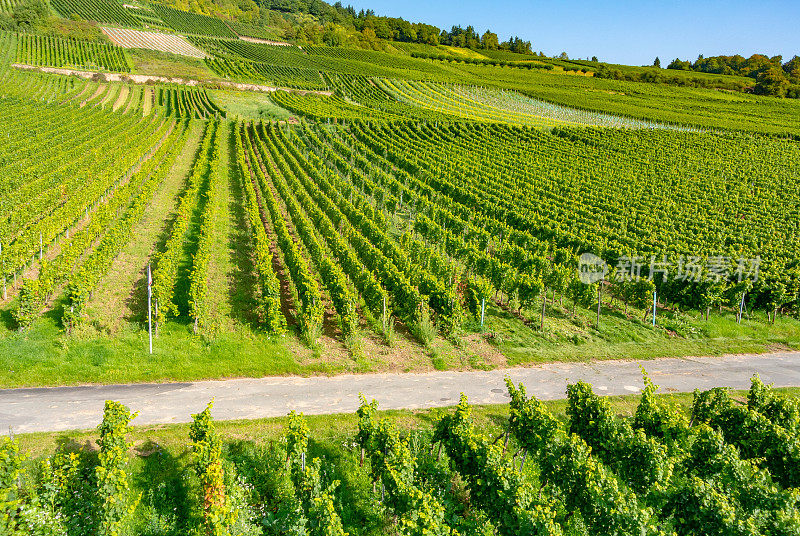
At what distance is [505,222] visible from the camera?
3425 centimetres

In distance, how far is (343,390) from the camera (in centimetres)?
1680

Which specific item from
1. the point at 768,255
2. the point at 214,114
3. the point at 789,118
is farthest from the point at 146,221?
the point at 789,118

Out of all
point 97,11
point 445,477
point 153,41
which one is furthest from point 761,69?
point 97,11

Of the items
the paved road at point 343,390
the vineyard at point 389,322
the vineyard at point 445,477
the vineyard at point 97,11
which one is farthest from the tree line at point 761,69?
the vineyard at point 97,11

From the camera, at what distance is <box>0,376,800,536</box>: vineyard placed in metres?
9.89

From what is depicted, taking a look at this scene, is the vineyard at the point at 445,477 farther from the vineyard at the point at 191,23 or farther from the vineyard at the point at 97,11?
the vineyard at the point at 191,23

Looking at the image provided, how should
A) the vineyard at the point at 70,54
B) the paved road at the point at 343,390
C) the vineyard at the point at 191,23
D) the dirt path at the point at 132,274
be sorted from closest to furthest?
1. the paved road at the point at 343,390
2. the dirt path at the point at 132,274
3. the vineyard at the point at 70,54
4. the vineyard at the point at 191,23

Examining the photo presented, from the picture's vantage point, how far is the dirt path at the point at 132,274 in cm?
2005

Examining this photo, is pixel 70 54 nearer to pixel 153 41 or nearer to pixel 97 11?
pixel 153 41

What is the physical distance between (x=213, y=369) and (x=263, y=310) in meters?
4.31

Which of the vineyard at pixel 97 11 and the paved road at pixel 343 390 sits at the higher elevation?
the vineyard at pixel 97 11

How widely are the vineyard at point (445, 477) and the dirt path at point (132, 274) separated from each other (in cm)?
783

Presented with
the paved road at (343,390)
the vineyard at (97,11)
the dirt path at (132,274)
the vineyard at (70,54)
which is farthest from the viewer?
the vineyard at (97,11)

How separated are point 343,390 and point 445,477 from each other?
5.87 m
